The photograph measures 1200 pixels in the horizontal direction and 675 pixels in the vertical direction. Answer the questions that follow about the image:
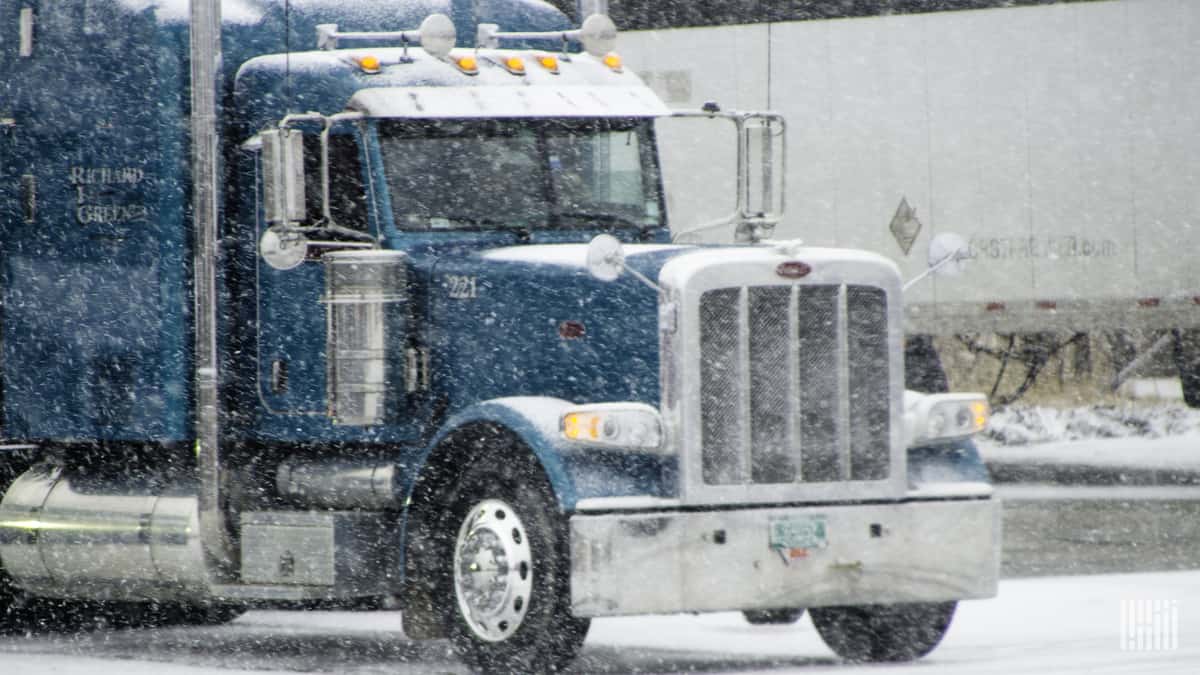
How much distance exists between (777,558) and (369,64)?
3.23 meters

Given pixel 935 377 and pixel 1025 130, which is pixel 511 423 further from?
pixel 1025 130

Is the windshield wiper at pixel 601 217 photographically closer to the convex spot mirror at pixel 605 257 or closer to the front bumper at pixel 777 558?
the convex spot mirror at pixel 605 257

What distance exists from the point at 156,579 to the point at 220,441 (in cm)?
83

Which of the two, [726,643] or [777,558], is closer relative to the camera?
[777,558]

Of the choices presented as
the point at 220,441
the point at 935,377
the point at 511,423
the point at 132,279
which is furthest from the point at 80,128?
the point at 935,377

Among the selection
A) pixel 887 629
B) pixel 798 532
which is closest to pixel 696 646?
pixel 887 629

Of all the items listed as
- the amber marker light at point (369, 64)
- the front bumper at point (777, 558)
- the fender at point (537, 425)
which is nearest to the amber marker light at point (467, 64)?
the amber marker light at point (369, 64)

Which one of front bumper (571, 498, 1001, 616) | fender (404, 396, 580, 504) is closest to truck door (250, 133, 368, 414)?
fender (404, 396, 580, 504)

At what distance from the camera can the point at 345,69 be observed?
1293 centimetres

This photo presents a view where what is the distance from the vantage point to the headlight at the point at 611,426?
36.8 ft

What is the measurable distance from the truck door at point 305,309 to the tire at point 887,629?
8.55 ft

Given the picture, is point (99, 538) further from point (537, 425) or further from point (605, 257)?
point (605, 257)

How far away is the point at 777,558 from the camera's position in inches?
449

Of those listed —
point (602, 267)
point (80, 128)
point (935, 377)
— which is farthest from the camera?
point (935, 377)
